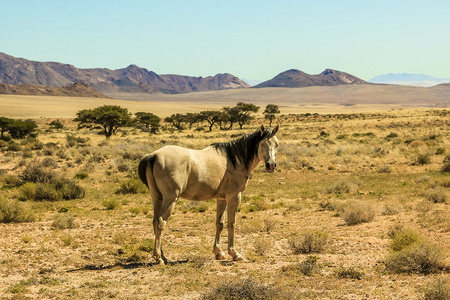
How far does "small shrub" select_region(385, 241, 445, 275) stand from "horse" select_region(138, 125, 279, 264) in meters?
3.01

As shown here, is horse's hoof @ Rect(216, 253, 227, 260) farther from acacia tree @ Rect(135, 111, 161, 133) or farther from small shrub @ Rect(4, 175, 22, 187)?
acacia tree @ Rect(135, 111, 161, 133)

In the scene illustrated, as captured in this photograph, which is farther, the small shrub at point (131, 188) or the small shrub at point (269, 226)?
the small shrub at point (131, 188)

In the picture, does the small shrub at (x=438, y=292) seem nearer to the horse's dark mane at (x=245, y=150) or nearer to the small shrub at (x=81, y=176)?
the horse's dark mane at (x=245, y=150)

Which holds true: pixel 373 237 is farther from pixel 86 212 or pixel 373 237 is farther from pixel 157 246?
pixel 86 212

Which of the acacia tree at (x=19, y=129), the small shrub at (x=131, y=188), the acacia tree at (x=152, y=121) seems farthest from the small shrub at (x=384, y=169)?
the acacia tree at (x=152, y=121)

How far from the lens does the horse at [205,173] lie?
8516 mm

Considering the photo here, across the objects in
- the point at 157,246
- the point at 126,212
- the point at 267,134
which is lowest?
the point at 126,212

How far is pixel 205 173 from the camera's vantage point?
29.2 feet

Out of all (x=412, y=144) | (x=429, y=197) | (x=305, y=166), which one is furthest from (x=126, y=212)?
(x=412, y=144)

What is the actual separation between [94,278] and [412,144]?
34.1 metres

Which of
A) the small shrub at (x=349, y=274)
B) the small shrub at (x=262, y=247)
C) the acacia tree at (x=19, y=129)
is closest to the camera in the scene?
the small shrub at (x=349, y=274)

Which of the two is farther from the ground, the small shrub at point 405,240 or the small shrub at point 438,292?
the small shrub at point 438,292

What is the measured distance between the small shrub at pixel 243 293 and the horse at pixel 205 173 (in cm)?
249

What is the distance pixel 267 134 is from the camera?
9109 mm
